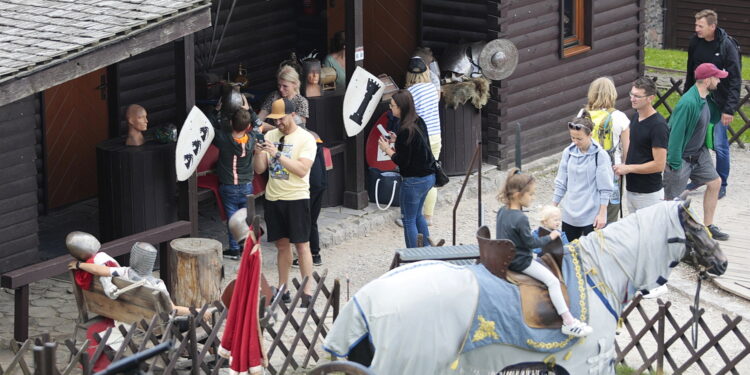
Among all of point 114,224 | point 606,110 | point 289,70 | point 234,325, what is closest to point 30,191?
point 114,224

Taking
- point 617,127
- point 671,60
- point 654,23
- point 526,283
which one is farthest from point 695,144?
point 654,23

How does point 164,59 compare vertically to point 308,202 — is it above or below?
above

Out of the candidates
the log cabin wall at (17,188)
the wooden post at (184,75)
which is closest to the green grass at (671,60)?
the wooden post at (184,75)

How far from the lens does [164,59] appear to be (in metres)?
15.1

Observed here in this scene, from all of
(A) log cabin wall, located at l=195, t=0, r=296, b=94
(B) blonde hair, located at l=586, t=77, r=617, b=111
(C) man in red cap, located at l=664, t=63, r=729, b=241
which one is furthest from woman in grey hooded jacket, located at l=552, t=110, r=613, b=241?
(A) log cabin wall, located at l=195, t=0, r=296, b=94

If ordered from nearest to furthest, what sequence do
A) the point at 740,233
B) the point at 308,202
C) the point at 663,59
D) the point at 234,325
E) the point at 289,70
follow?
the point at 234,325, the point at 308,202, the point at 289,70, the point at 740,233, the point at 663,59

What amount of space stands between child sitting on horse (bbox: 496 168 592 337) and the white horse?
0.19 meters

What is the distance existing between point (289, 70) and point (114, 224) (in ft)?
7.68

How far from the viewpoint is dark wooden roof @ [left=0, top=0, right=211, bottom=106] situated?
32.5ft

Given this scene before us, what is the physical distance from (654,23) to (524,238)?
63.0ft

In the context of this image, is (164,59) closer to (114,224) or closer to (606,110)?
(114,224)

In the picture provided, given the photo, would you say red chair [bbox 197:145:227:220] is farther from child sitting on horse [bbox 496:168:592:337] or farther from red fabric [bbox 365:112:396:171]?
child sitting on horse [bbox 496:168:592:337]

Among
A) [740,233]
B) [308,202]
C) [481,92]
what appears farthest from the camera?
[481,92]

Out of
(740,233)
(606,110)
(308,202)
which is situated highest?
(606,110)
